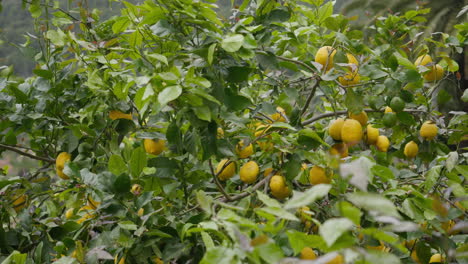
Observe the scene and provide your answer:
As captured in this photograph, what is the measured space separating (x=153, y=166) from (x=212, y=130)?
26 centimetres

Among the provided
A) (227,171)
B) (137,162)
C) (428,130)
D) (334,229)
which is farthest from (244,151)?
(334,229)

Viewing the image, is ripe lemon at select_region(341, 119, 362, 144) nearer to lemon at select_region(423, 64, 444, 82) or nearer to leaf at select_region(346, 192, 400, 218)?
lemon at select_region(423, 64, 444, 82)

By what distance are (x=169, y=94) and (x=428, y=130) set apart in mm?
1019

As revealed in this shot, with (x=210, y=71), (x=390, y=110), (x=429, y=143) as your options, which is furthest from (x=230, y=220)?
(x=429, y=143)

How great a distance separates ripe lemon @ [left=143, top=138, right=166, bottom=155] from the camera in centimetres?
147

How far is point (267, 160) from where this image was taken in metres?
1.40

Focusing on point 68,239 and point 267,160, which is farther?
point 267,160

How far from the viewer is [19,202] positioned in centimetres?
168

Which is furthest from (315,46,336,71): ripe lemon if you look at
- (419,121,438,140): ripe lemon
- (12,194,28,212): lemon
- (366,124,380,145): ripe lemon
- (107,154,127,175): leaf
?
(12,194,28,212): lemon

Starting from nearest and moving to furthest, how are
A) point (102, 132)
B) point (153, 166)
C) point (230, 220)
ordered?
point (230, 220) → point (153, 166) → point (102, 132)

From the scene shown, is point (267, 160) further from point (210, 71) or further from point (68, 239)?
point (68, 239)

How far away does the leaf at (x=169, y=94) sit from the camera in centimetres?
92

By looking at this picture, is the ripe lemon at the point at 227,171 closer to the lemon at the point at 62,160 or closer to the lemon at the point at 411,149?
the lemon at the point at 62,160

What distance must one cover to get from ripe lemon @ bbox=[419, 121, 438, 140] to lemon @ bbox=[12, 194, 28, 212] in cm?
135
